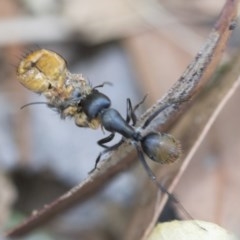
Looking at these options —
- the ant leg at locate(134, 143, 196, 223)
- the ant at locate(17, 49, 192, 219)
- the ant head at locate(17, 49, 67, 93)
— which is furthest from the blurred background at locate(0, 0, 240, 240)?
the ant head at locate(17, 49, 67, 93)

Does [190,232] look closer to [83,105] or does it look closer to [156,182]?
[156,182]

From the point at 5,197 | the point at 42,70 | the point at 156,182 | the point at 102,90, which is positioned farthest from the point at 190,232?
the point at 102,90

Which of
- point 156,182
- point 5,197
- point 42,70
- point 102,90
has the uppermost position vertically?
point 42,70

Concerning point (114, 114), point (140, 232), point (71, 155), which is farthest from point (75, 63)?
point (140, 232)

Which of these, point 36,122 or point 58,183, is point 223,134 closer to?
point 58,183

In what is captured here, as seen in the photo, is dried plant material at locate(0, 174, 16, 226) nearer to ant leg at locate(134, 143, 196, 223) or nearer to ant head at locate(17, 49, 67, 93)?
ant head at locate(17, 49, 67, 93)

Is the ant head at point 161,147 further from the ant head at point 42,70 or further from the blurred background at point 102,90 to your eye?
the ant head at point 42,70
